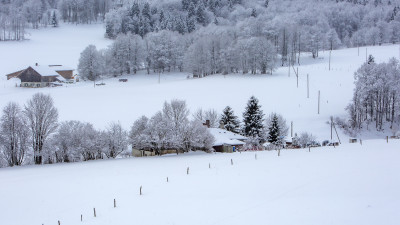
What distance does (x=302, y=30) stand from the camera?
422 feet

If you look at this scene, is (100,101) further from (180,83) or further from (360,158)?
(360,158)

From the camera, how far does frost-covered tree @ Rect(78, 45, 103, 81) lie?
333 ft

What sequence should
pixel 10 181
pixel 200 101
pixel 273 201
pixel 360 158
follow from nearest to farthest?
pixel 273 201 < pixel 360 158 < pixel 10 181 < pixel 200 101

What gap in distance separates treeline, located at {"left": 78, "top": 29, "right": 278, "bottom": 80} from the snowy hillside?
3.96 meters

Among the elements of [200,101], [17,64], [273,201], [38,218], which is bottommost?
[38,218]

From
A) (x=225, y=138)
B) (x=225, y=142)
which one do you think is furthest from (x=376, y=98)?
(x=225, y=142)

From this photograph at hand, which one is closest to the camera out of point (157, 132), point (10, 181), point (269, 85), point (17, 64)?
point (10, 181)

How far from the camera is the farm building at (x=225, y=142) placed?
50366 mm

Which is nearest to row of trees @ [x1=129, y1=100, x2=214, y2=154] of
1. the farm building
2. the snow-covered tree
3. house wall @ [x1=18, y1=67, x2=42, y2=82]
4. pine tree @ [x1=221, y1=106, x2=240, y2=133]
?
the snow-covered tree

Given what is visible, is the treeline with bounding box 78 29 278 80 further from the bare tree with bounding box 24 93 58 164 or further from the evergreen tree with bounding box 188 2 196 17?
the evergreen tree with bounding box 188 2 196 17

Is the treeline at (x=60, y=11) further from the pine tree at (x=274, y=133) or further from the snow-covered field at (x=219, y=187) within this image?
the pine tree at (x=274, y=133)

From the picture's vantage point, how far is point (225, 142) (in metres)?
50.5

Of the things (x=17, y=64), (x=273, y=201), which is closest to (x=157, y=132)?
(x=273, y=201)

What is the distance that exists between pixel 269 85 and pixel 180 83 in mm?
19506
